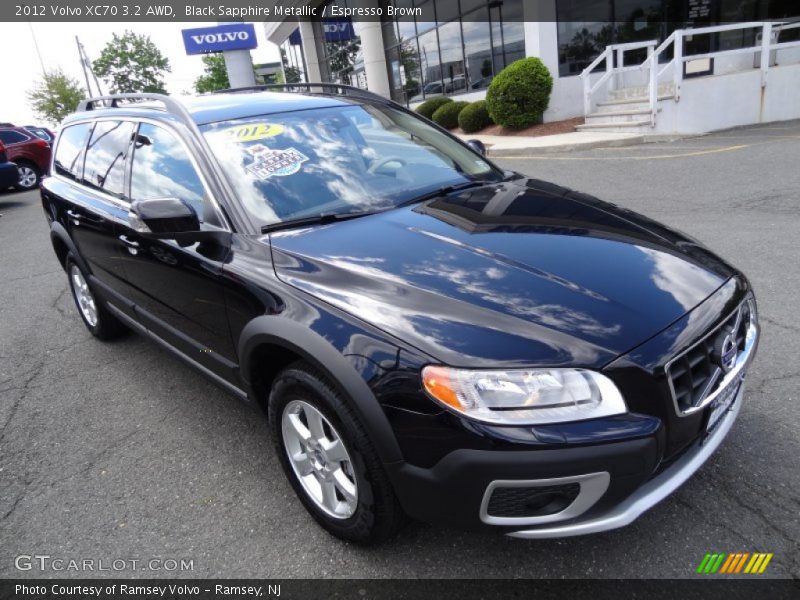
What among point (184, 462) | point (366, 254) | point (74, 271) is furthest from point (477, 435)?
point (74, 271)

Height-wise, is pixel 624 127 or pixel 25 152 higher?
pixel 25 152

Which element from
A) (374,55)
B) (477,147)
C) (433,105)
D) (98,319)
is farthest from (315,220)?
(374,55)

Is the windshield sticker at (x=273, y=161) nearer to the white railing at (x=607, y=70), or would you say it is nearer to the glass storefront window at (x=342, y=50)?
the white railing at (x=607, y=70)

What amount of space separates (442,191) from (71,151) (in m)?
3.13

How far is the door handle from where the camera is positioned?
3.19 meters

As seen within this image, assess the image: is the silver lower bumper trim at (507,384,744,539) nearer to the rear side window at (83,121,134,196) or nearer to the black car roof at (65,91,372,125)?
the black car roof at (65,91,372,125)

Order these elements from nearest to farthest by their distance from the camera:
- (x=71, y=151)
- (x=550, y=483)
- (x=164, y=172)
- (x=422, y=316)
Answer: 1. (x=550, y=483)
2. (x=422, y=316)
3. (x=164, y=172)
4. (x=71, y=151)

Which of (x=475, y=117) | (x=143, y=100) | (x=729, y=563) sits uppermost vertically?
(x=143, y=100)

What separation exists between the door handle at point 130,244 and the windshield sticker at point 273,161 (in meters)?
0.94

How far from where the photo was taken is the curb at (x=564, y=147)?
38.1 feet

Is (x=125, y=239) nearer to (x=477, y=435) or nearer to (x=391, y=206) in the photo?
→ (x=391, y=206)

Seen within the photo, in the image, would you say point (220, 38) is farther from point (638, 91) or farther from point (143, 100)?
point (143, 100)

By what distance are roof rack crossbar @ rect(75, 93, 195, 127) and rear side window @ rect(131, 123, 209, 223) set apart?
0.12 m

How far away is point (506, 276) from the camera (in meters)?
2.06
